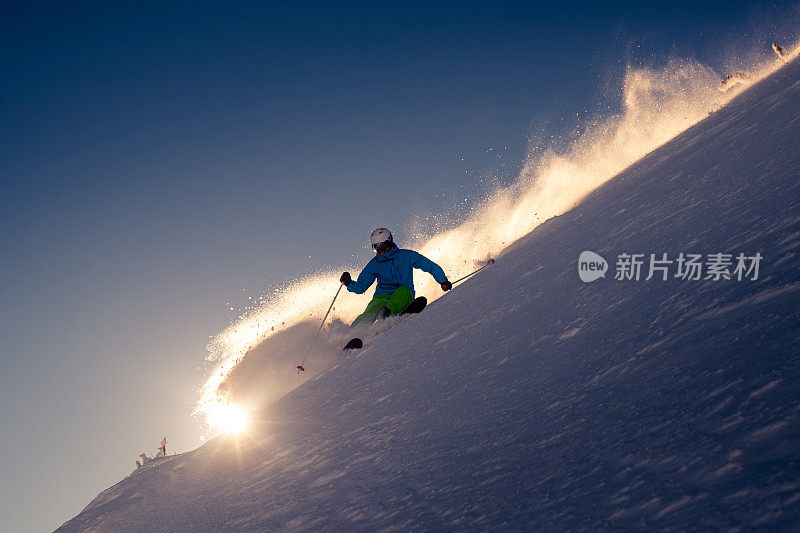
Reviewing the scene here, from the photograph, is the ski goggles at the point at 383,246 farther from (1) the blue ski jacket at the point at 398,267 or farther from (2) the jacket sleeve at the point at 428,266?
(2) the jacket sleeve at the point at 428,266

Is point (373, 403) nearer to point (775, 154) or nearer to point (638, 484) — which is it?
point (638, 484)

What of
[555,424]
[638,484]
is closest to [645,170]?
[555,424]

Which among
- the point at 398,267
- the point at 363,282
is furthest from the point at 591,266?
the point at 363,282

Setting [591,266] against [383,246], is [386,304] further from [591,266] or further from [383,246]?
[591,266]

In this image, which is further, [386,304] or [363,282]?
[363,282]

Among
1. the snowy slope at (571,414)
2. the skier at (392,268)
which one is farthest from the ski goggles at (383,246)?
the snowy slope at (571,414)

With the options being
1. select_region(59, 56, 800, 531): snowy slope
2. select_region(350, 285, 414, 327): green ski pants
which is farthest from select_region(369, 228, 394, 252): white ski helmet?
select_region(59, 56, 800, 531): snowy slope

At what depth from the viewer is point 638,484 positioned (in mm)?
1277

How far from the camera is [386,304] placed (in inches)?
300

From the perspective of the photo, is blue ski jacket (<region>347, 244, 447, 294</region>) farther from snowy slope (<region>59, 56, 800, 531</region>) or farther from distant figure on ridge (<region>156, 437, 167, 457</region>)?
distant figure on ridge (<region>156, 437, 167, 457</region>)

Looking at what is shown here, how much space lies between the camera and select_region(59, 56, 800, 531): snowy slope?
126 cm

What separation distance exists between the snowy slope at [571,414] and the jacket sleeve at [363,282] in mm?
3489

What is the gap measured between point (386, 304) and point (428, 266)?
921 millimetres

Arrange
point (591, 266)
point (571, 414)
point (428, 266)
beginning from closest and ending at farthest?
point (571, 414), point (591, 266), point (428, 266)
